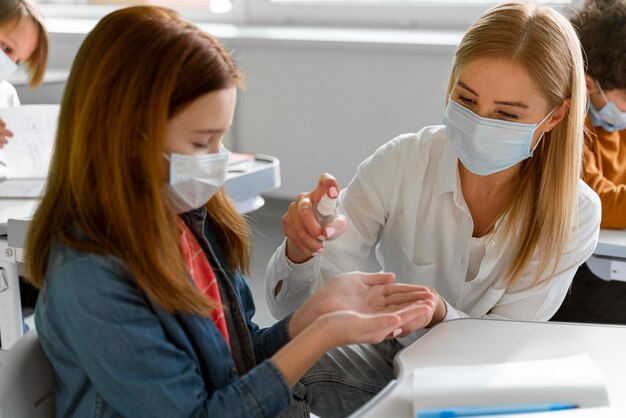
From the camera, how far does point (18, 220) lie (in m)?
1.89

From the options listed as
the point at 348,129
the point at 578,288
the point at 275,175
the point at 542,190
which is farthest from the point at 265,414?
the point at 348,129

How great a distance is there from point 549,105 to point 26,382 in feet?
3.61

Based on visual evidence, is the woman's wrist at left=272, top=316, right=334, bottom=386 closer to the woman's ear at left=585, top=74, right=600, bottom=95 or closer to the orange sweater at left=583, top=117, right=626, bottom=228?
the orange sweater at left=583, top=117, right=626, bottom=228

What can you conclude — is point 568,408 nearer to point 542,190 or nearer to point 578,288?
point 542,190

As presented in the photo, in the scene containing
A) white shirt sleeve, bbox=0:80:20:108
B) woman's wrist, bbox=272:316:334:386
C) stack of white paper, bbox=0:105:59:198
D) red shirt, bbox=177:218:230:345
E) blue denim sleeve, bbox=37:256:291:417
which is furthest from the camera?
white shirt sleeve, bbox=0:80:20:108

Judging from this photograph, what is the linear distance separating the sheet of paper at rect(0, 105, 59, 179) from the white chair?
123 cm

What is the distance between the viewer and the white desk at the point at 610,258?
1887 mm

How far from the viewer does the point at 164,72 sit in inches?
42.9

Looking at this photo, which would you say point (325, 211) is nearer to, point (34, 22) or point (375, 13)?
point (34, 22)

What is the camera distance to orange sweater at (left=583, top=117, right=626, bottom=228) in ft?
6.63

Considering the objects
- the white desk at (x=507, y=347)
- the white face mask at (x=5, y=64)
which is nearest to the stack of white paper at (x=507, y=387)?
the white desk at (x=507, y=347)

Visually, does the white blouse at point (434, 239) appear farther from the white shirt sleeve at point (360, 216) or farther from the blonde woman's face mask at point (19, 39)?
the blonde woman's face mask at point (19, 39)

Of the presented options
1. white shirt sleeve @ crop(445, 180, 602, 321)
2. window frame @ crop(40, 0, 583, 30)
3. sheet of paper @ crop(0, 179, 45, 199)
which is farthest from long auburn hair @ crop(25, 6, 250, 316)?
window frame @ crop(40, 0, 583, 30)

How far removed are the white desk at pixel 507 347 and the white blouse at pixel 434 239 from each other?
0.26 meters
